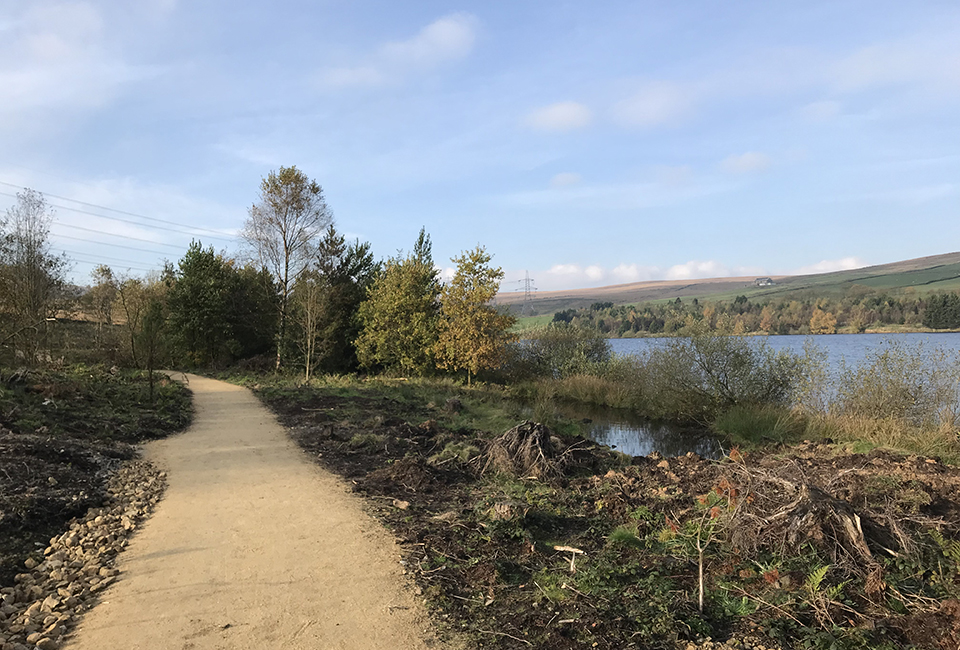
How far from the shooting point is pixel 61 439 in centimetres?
848

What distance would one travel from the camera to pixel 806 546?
455cm

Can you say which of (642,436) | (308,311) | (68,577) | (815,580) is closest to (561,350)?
(642,436)

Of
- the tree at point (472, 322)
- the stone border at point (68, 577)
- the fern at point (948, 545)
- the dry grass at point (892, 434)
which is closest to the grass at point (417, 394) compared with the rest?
the tree at point (472, 322)

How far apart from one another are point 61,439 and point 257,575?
6215 mm

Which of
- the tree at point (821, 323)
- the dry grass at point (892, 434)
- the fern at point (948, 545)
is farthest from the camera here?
the tree at point (821, 323)

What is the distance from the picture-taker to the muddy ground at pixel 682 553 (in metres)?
3.61

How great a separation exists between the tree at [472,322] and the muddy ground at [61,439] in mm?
11295

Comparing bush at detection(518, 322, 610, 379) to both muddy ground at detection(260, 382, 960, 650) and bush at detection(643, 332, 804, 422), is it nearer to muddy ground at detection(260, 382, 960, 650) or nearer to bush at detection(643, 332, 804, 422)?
bush at detection(643, 332, 804, 422)

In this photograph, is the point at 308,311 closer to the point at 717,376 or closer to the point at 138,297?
the point at 138,297

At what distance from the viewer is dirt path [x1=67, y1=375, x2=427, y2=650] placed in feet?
12.0

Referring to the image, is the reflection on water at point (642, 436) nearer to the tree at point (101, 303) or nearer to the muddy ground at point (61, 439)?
the muddy ground at point (61, 439)

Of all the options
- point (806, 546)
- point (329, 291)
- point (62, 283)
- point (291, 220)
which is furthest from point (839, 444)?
point (62, 283)

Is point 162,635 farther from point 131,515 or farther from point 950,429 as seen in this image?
point 950,429

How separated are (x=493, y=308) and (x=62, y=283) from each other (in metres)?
17.2
